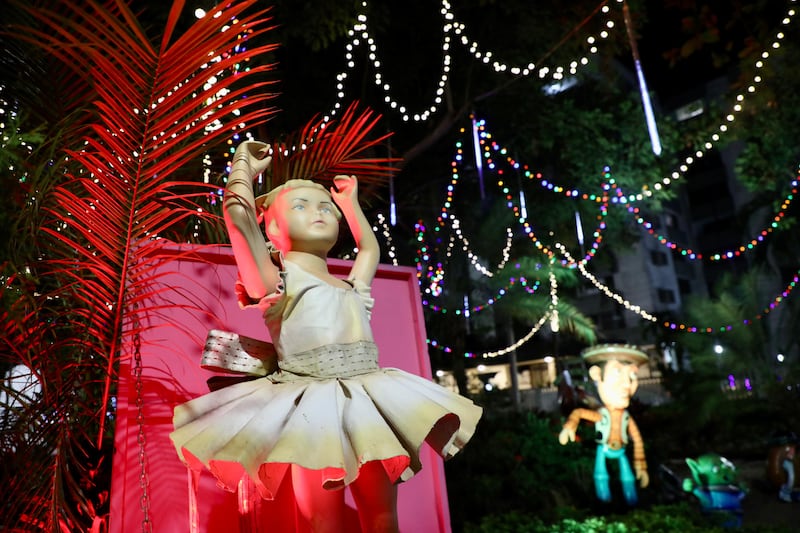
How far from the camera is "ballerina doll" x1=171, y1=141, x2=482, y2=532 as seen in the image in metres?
1.65

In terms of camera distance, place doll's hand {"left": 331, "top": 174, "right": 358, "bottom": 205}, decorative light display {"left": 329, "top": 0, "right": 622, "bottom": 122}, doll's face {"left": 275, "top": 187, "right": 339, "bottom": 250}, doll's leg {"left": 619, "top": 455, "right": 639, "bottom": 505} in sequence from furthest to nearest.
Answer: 1. decorative light display {"left": 329, "top": 0, "right": 622, "bottom": 122}
2. doll's leg {"left": 619, "top": 455, "right": 639, "bottom": 505}
3. doll's hand {"left": 331, "top": 174, "right": 358, "bottom": 205}
4. doll's face {"left": 275, "top": 187, "right": 339, "bottom": 250}

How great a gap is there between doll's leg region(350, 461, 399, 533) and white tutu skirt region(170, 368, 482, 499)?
0.04 metres

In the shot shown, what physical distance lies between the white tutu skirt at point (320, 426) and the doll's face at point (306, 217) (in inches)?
20.3

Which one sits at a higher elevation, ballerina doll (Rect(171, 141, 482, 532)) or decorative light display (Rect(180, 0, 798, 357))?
decorative light display (Rect(180, 0, 798, 357))

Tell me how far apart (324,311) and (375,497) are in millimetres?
591

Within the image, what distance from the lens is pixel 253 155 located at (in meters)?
2.13

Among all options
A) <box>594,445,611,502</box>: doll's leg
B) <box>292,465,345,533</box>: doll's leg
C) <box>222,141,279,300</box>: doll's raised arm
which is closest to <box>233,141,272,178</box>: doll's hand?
<box>222,141,279,300</box>: doll's raised arm

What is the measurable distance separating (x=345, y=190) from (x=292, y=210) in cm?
34

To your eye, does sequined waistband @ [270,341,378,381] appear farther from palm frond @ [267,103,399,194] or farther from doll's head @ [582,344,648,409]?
doll's head @ [582,344,648,409]

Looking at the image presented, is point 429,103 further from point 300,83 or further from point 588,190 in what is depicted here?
point 588,190

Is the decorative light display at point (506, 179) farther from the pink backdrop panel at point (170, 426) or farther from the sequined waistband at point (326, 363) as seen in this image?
the sequined waistband at point (326, 363)

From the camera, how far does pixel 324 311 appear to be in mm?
2045

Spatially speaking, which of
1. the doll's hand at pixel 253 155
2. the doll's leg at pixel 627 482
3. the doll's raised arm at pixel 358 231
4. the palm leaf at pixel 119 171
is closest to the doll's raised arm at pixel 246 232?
the doll's hand at pixel 253 155

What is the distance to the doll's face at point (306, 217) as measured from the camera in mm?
2193
